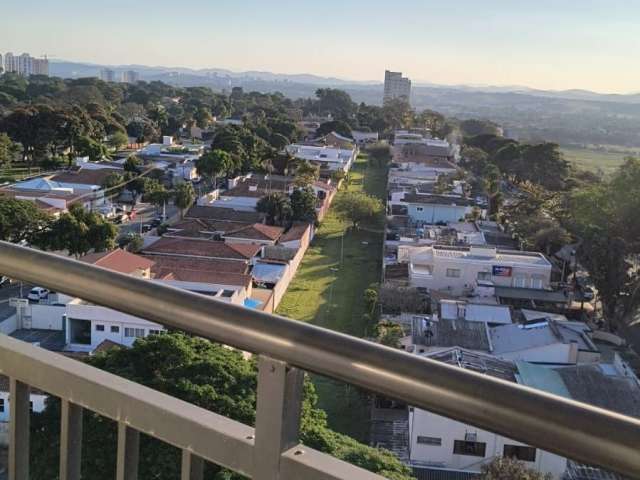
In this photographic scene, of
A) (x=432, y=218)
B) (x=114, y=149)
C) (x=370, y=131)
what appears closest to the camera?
(x=432, y=218)

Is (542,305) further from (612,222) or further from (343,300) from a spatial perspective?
(343,300)

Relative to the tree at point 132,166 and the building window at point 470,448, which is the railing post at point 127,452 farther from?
the tree at point 132,166

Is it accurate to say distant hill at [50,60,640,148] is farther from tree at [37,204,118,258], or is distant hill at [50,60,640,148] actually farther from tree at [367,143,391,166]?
tree at [37,204,118,258]

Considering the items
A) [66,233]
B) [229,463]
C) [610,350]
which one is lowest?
[610,350]

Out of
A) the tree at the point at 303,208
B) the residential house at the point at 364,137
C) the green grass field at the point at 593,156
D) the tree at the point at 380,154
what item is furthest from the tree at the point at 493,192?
the green grass field at the point at 593,156

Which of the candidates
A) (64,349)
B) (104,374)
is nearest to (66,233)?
(64,349)

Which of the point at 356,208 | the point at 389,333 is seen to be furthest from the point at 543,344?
the point at 356,208
